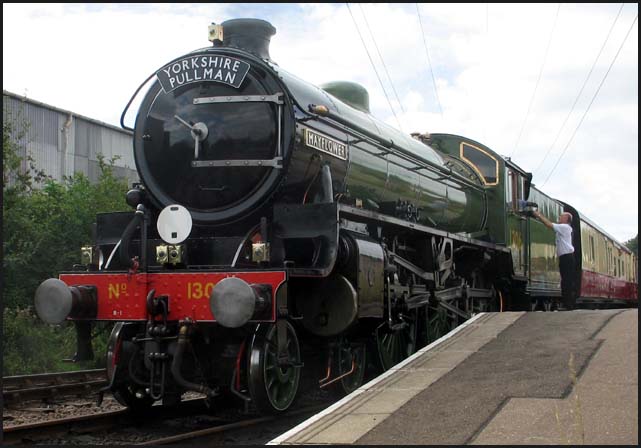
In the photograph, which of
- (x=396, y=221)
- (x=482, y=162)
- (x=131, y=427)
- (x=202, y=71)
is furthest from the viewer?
(x=482, y=162)

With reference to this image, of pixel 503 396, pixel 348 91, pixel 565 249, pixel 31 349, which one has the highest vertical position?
pixel 348 91

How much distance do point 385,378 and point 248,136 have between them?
2505mm

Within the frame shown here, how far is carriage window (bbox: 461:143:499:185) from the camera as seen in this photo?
12875 mm

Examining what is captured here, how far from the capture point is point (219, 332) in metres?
6.53

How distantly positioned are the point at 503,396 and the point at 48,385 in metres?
6.19

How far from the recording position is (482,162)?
12969 millimetres

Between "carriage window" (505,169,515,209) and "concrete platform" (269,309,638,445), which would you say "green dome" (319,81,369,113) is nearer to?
"concrete platform" (269,309,638,445)

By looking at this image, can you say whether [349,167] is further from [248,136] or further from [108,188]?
[108,188]

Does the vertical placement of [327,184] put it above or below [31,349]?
above

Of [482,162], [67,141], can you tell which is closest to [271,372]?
[482,162]

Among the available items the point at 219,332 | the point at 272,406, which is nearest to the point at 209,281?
the point at 219,332

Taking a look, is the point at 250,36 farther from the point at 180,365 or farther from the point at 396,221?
the point at 180,365

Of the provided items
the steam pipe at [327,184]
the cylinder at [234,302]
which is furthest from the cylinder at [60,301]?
the steam pipe at [327,184]

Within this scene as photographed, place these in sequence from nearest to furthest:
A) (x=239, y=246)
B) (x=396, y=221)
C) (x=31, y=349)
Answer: (x=239, y=246) → (x=396, y=221) → (x=31, y=349)
